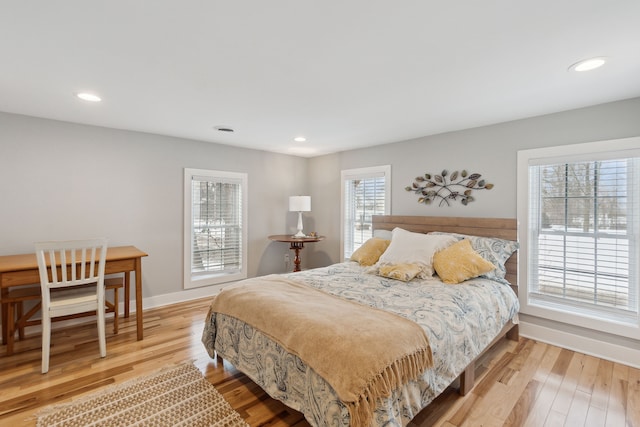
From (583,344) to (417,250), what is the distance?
1678 millimetres

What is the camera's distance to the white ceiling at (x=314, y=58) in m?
1.43

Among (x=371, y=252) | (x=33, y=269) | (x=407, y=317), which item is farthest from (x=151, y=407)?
(x=371, y=252)

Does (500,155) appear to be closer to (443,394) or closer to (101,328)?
(443,394)

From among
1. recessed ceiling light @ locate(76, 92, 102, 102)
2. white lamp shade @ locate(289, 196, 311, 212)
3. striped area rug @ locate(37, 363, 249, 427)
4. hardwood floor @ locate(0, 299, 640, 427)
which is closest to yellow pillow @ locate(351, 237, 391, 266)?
hardwood floor @ locate(0, 299, 640, 427)

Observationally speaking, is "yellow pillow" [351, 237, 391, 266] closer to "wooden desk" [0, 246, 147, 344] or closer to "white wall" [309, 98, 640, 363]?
"white wall" [309, 98, 640, 363]

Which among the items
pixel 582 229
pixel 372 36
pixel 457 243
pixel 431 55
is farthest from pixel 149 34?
pixel 582 229

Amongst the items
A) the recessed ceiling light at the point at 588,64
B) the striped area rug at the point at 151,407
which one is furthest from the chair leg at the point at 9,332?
the recessed ceiling light at the point at 588,64

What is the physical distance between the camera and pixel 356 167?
4.67 m

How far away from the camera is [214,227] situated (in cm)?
437

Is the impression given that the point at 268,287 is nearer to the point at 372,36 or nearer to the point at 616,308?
the point at 372,36

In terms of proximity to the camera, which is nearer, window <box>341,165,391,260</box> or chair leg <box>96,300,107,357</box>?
chair leg <box>96,300,107,357</box>

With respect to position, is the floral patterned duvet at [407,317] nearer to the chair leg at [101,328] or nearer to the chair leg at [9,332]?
the chair leg at [101,328]

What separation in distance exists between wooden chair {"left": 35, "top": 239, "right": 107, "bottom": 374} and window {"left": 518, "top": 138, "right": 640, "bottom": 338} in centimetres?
400

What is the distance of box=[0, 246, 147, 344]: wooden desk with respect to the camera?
2393 mm
